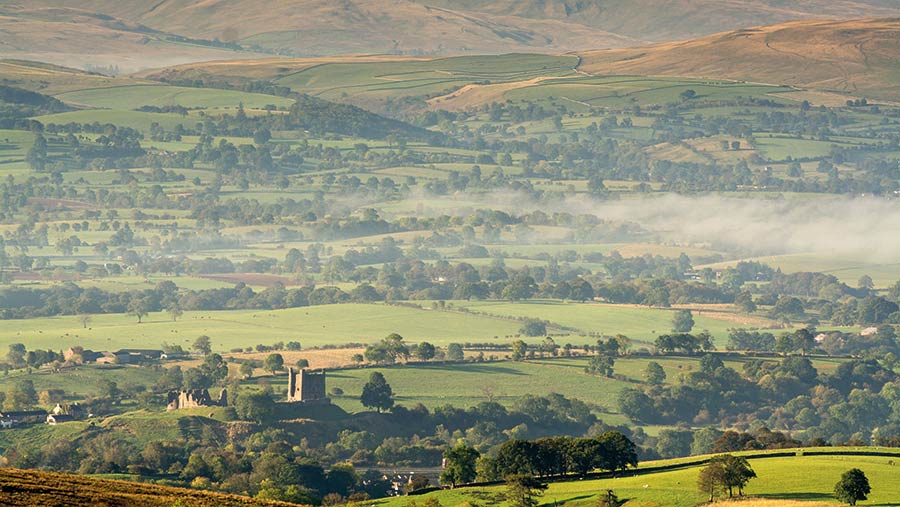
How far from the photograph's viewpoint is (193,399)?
159 meters

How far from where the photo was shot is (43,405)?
163 meters

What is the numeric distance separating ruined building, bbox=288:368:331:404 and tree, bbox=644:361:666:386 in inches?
1307

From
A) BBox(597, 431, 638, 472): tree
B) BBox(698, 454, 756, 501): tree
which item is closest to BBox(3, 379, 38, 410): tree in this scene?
BBox(597, 431, 638, 472): tree

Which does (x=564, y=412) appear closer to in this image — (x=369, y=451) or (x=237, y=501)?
(x=369, y=451)

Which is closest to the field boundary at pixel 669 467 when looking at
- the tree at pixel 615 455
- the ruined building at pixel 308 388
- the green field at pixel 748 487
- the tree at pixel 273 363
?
the tree at pixel 615 455

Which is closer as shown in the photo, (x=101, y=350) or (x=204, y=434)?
(x=204, y=434)

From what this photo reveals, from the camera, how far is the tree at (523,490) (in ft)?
306

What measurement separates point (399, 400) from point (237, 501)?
270ft

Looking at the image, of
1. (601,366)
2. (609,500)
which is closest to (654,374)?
(601,366)

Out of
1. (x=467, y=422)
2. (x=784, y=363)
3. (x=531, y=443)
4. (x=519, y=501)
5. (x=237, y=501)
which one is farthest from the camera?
(x=784, y=363)

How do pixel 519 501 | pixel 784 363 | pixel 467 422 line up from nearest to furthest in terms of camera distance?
1. pixel 519 501
2. pixel 467 422
3. pixel 784 363

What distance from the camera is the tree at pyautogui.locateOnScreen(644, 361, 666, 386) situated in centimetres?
17850

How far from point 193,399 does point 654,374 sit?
44.1 metres

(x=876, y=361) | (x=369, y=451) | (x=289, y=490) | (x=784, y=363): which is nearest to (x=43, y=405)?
(x=369, y=451)
